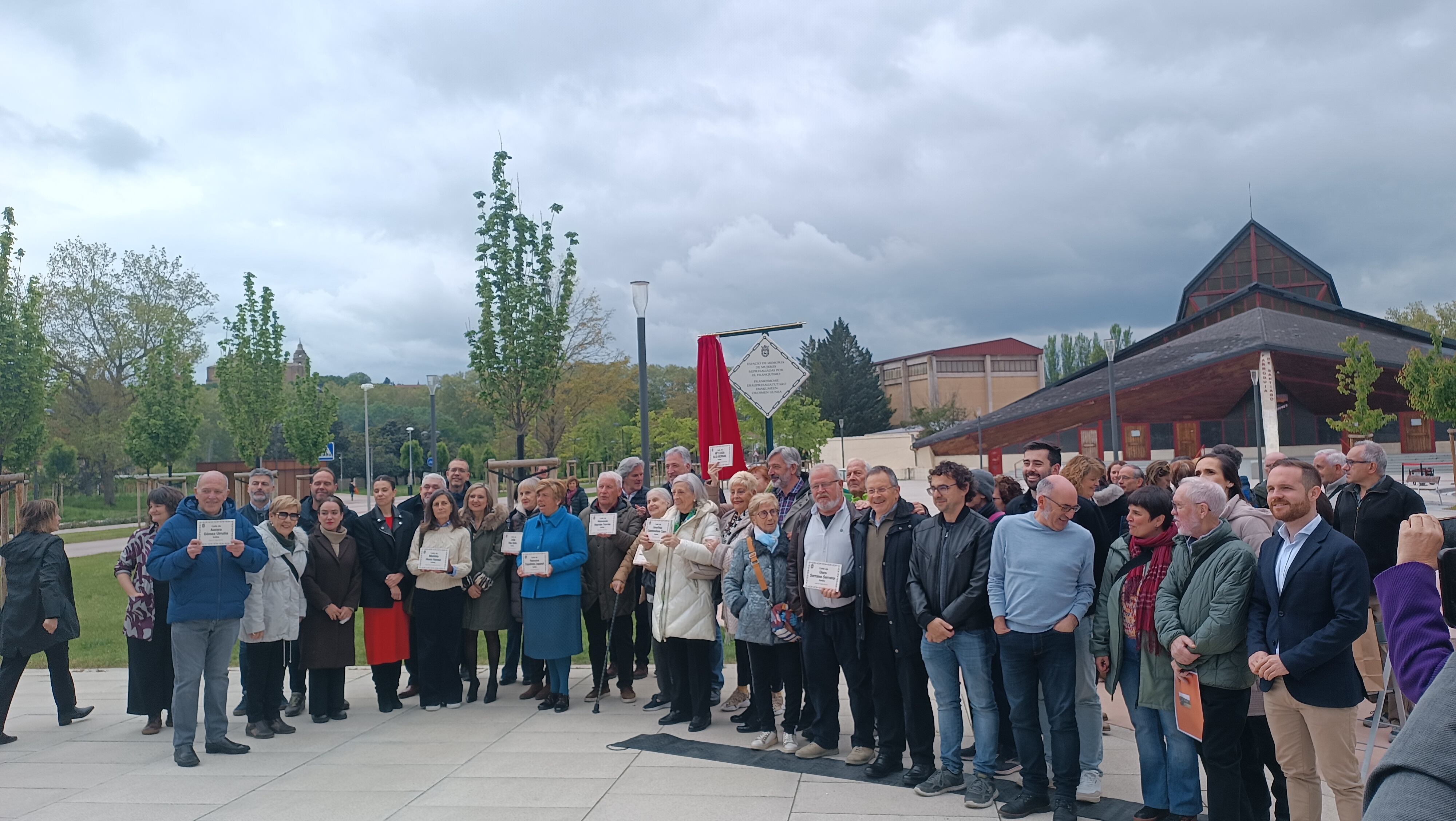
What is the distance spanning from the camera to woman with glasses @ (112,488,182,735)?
25.7ft

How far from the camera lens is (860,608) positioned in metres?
6.30

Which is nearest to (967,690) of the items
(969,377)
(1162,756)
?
(1162,756)

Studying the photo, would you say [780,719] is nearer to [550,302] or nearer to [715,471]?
[715,471]

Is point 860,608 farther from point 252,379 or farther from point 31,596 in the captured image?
point 252,379

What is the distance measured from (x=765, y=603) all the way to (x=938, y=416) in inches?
3032

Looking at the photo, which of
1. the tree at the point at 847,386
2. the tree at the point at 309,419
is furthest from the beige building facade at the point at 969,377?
the tree at the point at 309,419

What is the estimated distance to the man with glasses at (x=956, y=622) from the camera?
573 cm

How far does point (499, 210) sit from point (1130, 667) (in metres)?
11.8

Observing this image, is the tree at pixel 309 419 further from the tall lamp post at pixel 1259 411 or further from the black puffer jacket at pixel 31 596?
the tall lamp post at pixel 1259 411

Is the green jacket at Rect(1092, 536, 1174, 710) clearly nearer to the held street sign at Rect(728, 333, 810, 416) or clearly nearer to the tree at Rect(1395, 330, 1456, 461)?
the held street sign at Rect(728, 333, 810, 416)

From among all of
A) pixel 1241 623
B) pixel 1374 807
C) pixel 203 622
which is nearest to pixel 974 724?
pixel 1241 623

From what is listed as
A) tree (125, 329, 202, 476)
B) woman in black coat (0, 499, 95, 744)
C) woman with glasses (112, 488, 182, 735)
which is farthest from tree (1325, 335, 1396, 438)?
tree (125, 329, 202, 476)

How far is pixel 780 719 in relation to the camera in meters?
7.77

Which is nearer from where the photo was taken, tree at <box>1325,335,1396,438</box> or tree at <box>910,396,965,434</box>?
tree at <box>1325,335,1396,438</box>
